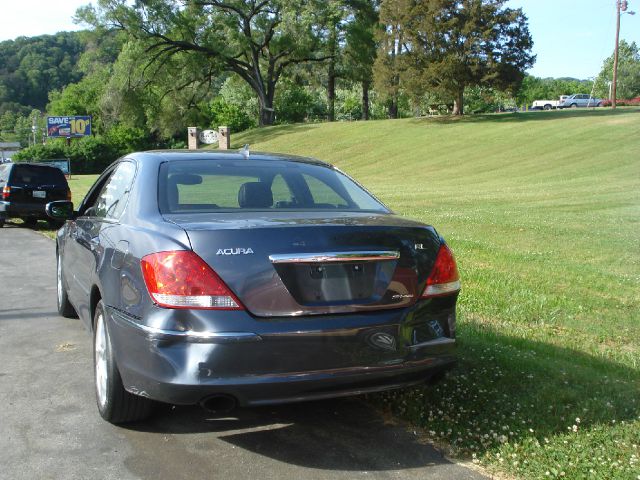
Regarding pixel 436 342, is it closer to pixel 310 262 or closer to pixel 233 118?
pixel 310 262

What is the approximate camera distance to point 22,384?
4.84m

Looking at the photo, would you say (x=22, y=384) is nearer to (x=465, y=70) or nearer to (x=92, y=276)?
(x=92, y=276)

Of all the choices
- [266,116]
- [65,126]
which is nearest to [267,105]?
[266,116]

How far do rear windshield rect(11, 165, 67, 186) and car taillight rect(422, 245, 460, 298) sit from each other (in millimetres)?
14153

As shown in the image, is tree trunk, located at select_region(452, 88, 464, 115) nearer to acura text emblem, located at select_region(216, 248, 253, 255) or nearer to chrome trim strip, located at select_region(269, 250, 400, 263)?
chrome trim strip, located at select_region(269, 250, 400, 263)

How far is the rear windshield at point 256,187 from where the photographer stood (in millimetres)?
4266

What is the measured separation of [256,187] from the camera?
14.9 ft

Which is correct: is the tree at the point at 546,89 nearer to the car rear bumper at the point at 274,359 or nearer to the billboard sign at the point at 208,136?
the billboard sign at the point at 208,136

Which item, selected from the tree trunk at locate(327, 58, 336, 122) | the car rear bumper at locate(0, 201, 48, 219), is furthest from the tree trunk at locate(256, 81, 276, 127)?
the car rear bumper at locate(0, 201, 48, 219)

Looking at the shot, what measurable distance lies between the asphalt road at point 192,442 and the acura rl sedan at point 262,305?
274 millimetres

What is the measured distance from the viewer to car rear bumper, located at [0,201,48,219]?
15688 mm

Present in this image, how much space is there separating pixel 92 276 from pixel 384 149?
4045 cm

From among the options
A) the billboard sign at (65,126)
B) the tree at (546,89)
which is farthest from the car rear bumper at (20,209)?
the tree at (546,89)

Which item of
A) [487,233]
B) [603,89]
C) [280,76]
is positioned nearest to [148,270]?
[487,233]
